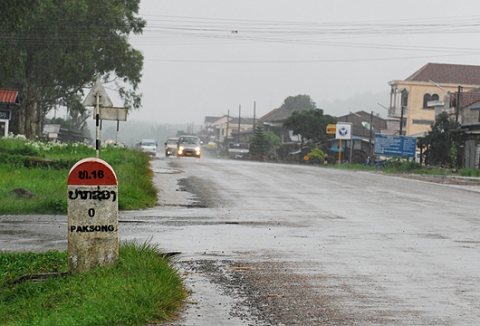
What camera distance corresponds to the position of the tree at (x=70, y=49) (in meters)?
55.1

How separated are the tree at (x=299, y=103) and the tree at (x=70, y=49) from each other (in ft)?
383

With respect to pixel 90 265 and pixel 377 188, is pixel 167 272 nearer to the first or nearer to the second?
pixel 90 265

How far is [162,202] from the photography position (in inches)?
755

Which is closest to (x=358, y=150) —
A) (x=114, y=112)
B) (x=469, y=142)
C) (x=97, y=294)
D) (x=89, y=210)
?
(x=469, y=142)

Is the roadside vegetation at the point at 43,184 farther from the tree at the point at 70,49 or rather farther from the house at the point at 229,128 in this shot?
the house at the point at 229,128

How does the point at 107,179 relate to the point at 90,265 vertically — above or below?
above

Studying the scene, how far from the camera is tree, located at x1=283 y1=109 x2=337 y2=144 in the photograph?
295 ft

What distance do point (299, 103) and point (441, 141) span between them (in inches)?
4642

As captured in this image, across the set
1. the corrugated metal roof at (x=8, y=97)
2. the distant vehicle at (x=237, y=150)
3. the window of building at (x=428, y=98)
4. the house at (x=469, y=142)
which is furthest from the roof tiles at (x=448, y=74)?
the corrugated metal roof at (x=8, y=97)

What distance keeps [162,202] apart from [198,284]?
1105 centimetres

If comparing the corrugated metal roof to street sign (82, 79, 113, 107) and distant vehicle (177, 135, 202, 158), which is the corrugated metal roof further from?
street sign (82, 79, 113, 107)

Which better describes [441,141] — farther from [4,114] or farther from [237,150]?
[237,150]

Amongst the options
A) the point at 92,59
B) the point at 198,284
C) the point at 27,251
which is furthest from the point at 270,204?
the point at 92,59

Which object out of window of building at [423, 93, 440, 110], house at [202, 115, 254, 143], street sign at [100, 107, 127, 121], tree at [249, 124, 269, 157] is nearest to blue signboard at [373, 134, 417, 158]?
tree at [249, 124, 269, 157]
